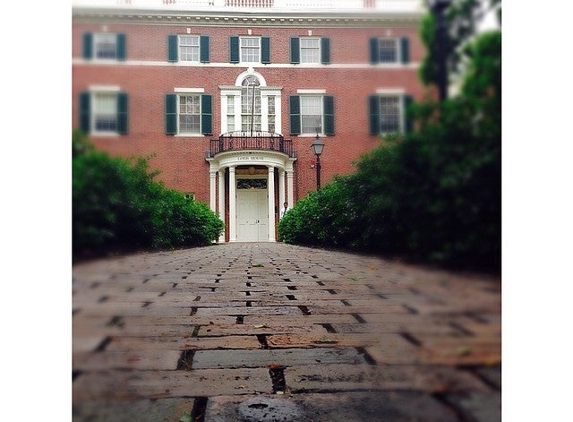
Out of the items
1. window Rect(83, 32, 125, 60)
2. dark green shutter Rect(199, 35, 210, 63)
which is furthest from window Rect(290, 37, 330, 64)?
window Rect(83, 32, 125, 60)

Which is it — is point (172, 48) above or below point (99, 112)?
above

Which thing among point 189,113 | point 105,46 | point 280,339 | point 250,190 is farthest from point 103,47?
point 280,339

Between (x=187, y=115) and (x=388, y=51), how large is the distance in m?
0.24

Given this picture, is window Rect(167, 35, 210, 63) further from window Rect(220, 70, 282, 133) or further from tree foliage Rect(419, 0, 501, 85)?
tree foliage Rect(419, 0, 501, 85)

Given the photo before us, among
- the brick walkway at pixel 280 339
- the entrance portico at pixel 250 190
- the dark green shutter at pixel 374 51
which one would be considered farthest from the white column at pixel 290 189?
the dark green shutter at pixel 374 51

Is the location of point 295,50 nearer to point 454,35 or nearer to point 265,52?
point 265,52

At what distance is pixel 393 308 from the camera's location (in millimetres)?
447

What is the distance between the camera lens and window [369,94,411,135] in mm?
352

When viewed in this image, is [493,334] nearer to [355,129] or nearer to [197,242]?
[355,129]

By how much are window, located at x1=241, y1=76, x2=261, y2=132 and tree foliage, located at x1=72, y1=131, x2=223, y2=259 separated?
15 centimetres

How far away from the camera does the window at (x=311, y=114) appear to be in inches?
22.0

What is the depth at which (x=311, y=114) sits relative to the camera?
1.92 feet

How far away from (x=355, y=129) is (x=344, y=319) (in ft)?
1.30

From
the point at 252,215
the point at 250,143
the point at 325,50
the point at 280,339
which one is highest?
the point at 325,50
